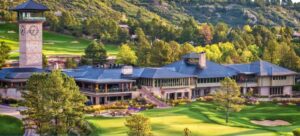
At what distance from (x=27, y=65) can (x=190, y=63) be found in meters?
26.8

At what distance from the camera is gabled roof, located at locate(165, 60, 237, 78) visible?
315ft

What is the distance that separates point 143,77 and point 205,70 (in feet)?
40.6

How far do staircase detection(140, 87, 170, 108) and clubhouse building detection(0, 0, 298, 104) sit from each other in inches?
12.6

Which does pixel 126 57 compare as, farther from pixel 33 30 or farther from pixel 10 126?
pixel 10 126

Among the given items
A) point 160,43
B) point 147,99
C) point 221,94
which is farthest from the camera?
point 160,43

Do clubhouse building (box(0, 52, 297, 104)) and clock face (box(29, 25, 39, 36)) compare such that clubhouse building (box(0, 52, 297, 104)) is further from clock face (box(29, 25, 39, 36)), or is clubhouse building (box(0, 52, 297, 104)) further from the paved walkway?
clock face (box(29, 25, 39, 36))

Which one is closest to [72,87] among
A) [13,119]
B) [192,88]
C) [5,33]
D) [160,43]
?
[13,119]

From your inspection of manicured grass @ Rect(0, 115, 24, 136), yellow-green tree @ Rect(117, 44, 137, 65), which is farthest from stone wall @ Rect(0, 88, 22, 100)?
yellow-green tree @ Rect(117, 44, 137, 65)

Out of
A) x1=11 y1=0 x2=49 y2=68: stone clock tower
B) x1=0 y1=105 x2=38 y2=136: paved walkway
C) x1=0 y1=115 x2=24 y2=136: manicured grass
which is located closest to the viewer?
x1=0 y1=115 x2=24 y2=136: manicured grass

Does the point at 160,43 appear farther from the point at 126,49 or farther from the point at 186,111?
the point at 186,111

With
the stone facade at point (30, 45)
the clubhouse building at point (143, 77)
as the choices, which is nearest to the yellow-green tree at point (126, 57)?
the clubhouse building at point (143, 77)

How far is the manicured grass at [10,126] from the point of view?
6319 centimetres

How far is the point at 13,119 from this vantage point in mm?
68688

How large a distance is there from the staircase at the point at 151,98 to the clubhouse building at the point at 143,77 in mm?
320
